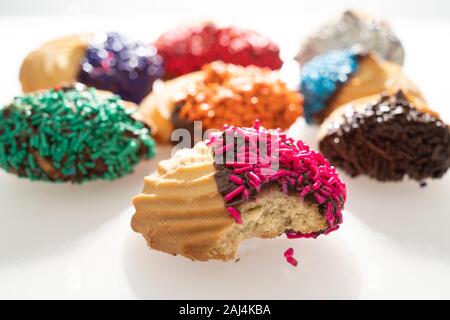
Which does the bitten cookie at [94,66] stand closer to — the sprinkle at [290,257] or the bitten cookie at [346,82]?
the bitten cookie at [346,82]

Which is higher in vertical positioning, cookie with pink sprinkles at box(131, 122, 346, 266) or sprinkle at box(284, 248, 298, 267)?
cookie with pink sprinkles at box(131, 122, 346, 266)

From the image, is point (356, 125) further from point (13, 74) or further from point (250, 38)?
point (13, 74)

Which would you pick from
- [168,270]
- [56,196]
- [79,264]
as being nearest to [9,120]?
[56,196]

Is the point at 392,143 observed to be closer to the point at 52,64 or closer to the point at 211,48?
the point at 211,48

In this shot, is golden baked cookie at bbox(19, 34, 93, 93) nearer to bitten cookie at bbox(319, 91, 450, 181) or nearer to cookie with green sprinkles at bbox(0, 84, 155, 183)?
cookie with green sprinkles at bbox(0, 84, 155, 183)

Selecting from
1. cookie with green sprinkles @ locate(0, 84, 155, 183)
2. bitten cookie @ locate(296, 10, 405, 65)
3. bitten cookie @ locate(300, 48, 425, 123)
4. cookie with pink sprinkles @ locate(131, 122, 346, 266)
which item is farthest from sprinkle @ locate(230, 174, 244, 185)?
bitten cookie @ locate(296, 10, 405, 65)

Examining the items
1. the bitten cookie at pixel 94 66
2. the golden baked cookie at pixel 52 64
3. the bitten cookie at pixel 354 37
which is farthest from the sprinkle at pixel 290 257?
the bitten cookie at pixel 354 37
